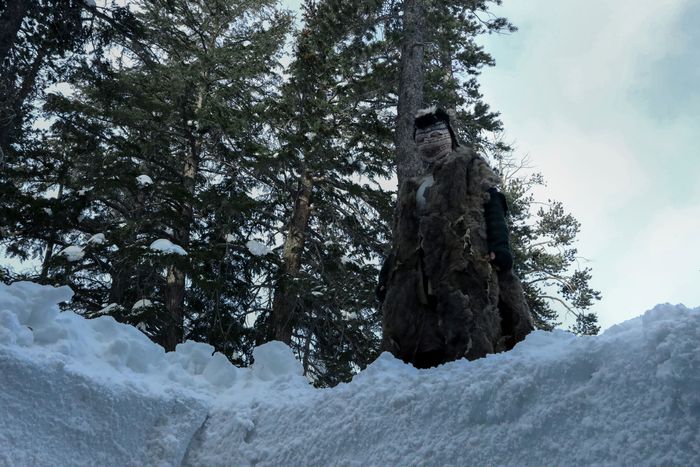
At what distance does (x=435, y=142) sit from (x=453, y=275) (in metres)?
1.14

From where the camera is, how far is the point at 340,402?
2.67 meters

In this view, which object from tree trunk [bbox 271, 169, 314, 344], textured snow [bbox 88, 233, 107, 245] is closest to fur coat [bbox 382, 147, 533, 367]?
tree trunk [bbox 271, 169, 314, 344]

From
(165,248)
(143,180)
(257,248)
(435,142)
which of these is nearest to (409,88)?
(257,248)

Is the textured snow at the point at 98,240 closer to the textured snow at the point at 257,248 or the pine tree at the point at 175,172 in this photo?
the pine tree at the point at 175,172

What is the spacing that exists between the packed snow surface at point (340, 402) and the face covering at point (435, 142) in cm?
171

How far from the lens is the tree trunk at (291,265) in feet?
31.5

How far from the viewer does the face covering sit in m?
3.97

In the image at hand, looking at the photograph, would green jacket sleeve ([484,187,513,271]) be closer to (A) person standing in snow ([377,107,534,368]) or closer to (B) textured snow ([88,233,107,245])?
(A) person standing in snow ([377,107,534,368])

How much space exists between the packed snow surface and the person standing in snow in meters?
0.52

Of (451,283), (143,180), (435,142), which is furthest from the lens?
(143,180)

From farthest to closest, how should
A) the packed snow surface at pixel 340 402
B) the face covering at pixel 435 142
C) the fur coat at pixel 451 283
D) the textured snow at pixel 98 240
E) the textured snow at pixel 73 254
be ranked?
the textured snow at pixel 98 240 → the textured snow at pixel 73 254 → the face covering at pixel 435 142 → the fur coat at pixel 451 283 → the packed snow surface at pixel 340 402

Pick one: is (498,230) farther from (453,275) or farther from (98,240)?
(98,240)

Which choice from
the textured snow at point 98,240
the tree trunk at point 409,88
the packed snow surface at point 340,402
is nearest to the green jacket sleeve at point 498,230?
the packed snow surface at point 340,402

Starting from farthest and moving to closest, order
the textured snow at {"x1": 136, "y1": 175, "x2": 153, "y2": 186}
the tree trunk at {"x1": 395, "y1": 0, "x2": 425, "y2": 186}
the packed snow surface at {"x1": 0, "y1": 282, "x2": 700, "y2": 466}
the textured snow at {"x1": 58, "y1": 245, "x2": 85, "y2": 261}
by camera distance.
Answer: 1. the textured snow at {"x1": 136, "y1": 175, "x2": 153, "y2": 186}
2. the textured snow at {"x1": 58, "y1": 245, "x2": 85, "y2": 261}
3. the tree trunk at {"x1": 395, "y1": 0, "x2": 425, "y2": 186}
4. the packed snow surface at {"x1": 0, "y1": 282, "x2": 700, "y2": 466}
